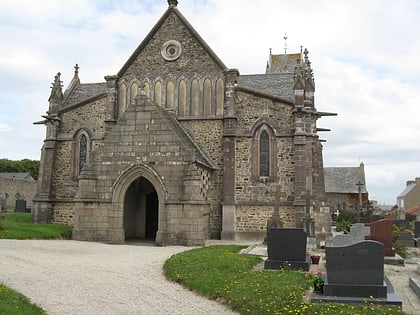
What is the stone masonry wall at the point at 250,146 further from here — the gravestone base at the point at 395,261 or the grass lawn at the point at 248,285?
the grass lawn at the point at 248,285

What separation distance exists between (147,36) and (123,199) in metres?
10.1


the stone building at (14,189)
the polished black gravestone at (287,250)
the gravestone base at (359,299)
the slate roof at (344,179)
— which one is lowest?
the gravestone base at (359,299)

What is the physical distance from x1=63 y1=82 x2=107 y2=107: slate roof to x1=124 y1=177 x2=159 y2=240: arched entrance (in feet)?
24.5

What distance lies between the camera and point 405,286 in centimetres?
1016

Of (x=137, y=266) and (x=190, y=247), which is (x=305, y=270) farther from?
(x=190, y=247)

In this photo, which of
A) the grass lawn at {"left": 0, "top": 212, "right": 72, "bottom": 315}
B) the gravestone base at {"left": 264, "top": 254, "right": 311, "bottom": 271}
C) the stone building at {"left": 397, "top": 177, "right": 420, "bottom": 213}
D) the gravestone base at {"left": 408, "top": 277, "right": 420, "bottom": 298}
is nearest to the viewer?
the grass lawn at {"left": 0, "top": 212, "right": 72, "bottom": 315}

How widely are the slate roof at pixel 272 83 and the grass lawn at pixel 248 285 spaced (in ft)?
44.1

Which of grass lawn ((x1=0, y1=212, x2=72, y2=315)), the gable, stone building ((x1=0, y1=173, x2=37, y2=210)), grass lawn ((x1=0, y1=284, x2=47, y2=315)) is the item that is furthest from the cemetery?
stone building ((x1=0, y1=173, x2=37, y2=210))

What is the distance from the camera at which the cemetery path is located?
327 inches

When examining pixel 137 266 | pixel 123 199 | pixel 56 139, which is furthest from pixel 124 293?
pixel 56 139

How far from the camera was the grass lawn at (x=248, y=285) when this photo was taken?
7.61 meters

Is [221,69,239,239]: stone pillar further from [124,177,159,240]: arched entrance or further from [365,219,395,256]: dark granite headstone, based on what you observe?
[365,219,395,256]: dark granite headstone

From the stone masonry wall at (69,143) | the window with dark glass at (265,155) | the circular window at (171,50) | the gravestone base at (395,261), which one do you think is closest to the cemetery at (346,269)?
the gravestone base at (395,261)

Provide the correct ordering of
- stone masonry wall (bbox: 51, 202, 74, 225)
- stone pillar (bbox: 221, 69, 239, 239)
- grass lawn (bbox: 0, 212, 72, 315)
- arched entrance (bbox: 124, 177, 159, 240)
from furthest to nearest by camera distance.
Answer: stone masonry wall (bbox: 51, 202, 74, 225) → arched entrance (bbox: 124, 177, 159, 240) → stone pillar (bbox: 221, 69, 239, 239) → grass lawn (bbox: 0, 212, 72, 315)
